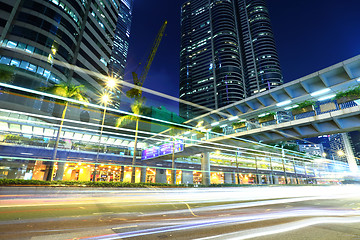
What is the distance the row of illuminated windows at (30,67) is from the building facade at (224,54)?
103265mm

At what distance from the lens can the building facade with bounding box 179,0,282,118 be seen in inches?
5399

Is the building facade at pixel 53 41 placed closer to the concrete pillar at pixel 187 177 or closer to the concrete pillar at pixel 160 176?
the concrete pillar at pixel 160 176

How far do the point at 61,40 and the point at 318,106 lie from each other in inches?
2796

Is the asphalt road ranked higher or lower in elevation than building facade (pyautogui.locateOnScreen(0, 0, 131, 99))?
lower

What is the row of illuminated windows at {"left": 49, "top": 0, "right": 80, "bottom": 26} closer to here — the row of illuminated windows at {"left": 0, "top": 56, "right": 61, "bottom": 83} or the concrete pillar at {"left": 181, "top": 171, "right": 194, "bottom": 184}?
the row of illuminated windows at {"left": 0, "top": 56, "right": 61, "bottom": 83}

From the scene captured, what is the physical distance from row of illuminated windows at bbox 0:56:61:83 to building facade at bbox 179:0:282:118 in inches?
4066

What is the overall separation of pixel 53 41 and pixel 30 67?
38.2 feet

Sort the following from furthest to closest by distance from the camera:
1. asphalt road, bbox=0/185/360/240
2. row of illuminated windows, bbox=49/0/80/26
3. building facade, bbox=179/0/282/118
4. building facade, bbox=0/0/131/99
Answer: building facade, bbox=179/0/282/118, row of illuminated windows, bbox=49/0/80/26, building facade, bbox=0/0/131/99, asphalt road, bbox=0/185/360/240

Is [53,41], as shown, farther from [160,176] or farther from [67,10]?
[160,176]

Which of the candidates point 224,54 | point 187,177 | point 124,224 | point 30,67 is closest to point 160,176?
point 187,177

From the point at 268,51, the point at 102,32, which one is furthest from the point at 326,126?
the point at 268,51

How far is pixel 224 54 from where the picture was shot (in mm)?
142625

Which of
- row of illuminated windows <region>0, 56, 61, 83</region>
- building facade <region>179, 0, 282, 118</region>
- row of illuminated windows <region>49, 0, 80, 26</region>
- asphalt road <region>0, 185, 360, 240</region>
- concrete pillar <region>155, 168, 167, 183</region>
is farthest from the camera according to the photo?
building facade <region>179, 0, 282, 118</region>

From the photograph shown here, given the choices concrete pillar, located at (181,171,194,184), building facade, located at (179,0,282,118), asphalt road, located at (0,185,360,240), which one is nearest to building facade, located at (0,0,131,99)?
concrete pillar, located at (181,171,194,184)
